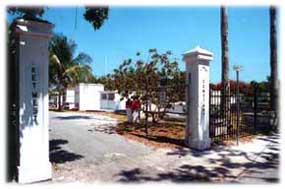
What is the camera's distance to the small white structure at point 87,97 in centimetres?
3130

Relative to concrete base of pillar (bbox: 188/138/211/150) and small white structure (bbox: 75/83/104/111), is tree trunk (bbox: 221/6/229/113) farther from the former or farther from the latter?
small white structure (bbox: 75/83/104/111)

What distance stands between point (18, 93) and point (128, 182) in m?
2.74

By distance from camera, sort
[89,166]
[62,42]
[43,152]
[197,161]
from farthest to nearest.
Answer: [62,42]
[197,161]
[89,166]
[43,152]

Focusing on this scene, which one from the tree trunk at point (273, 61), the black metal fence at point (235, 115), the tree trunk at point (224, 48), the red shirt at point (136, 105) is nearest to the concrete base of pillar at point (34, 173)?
the black metal fence at point (235, 115)

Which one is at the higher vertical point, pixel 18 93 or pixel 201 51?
pixel 201 51

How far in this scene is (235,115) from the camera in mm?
12250

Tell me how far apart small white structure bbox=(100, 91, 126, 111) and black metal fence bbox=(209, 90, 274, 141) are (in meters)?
17.0

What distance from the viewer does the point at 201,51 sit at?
9156 millimetres

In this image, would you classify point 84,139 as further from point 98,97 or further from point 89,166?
point 98,97

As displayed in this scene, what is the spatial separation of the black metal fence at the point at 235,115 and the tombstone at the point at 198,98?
70cm

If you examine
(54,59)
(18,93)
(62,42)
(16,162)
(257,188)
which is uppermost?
(62,42)

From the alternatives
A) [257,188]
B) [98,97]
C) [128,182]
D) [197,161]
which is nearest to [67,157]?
[128,182]

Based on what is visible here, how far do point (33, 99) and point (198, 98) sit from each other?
4.82 m

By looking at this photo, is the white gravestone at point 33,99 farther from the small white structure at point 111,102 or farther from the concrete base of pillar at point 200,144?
the small white structure at point 111,102
